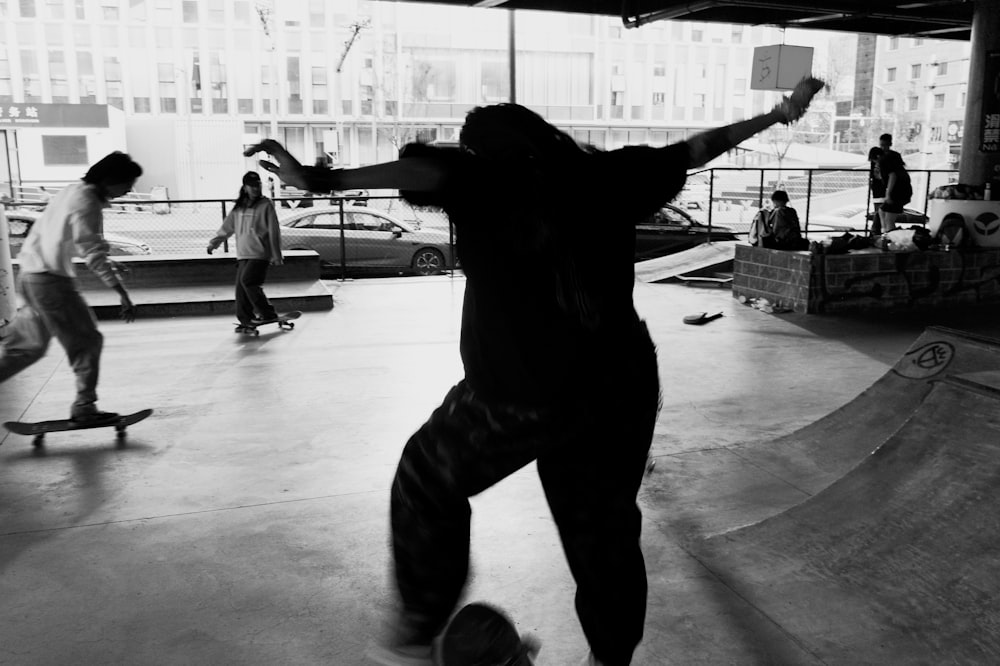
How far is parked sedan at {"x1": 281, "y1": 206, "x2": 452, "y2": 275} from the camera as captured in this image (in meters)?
16.0

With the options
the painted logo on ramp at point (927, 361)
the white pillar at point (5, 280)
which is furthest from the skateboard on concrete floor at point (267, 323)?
the painted logo on ramp at point (927, 361)

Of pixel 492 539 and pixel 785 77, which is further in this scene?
pixel 785 77

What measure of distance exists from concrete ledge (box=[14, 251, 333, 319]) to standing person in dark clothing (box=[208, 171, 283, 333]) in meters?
1.39

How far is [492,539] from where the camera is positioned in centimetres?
404

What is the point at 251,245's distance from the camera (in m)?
9.45

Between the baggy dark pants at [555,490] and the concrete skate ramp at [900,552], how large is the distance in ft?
3.33

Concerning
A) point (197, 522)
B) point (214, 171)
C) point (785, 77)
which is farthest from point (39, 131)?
point (197, 522)

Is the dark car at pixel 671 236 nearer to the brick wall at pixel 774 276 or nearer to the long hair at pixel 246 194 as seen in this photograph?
the brick wall at pixel 774 276

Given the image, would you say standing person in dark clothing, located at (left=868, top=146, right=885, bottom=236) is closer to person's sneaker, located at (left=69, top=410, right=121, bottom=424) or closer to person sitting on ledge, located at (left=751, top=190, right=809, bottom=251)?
person sitting on ledge, located at (left=751, top=190, right=809, bottom=251)

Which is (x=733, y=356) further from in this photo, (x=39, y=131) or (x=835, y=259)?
(x=39, y=131)

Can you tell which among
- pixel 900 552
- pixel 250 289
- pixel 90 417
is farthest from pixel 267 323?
pixel 900 552

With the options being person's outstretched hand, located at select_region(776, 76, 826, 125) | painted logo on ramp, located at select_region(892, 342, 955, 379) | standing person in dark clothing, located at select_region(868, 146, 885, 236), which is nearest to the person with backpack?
standing person in dark clothing, located at select_region(868, 146, 885, 236)

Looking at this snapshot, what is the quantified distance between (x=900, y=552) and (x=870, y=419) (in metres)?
1.82

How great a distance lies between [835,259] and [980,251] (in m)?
2.34
